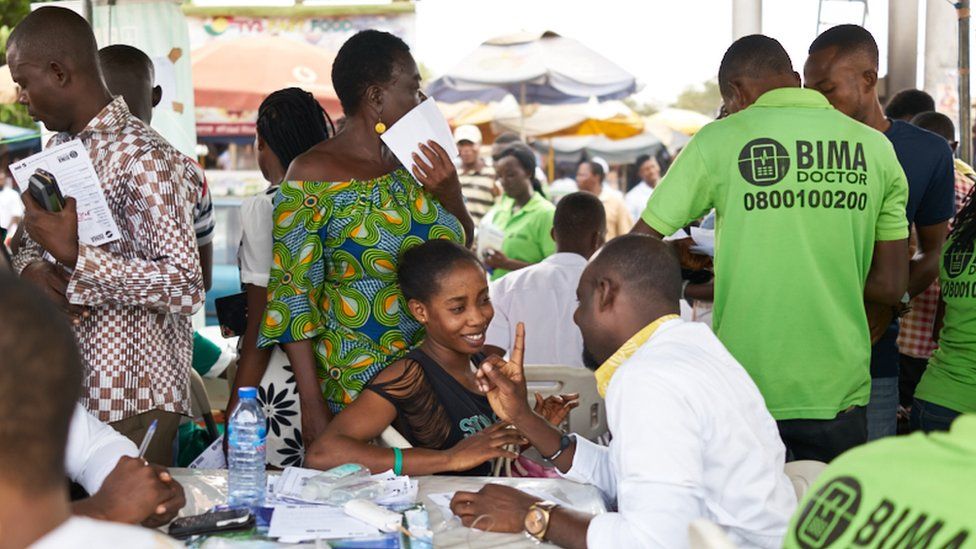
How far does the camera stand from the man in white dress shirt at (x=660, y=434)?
1902 millimetres

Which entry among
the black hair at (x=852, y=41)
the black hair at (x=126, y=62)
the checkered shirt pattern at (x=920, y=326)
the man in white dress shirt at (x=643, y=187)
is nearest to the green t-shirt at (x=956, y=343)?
the black hair at (x=852, y=41)

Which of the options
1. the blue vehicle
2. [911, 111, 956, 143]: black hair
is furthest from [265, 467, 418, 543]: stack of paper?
the blue vehicle

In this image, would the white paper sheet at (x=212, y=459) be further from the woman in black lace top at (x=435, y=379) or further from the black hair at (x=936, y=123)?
the black hair at (x=936, y=123)

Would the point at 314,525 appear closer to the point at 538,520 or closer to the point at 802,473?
the point at 538,520

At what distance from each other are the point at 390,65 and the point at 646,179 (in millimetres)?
8770

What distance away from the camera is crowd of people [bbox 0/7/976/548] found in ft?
6.72

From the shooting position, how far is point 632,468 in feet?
6.30

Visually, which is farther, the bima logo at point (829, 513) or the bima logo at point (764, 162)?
the bima logo at point (764, 162)

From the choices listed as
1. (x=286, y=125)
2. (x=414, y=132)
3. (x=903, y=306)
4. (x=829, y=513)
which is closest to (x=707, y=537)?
(x=829, y=513)

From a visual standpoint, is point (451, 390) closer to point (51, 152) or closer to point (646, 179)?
point (51, 152)

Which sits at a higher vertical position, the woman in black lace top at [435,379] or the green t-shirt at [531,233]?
the woman in black lace top at [435,379]

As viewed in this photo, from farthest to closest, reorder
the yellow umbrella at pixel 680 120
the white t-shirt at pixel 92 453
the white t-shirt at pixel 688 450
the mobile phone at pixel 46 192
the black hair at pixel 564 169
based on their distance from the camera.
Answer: the black hair at pixel 564 169 < the yellow umbrella at pixel 680 120 < the mobile phone at pixel 46 192 < the white t-shirt at pixel 92 453 < the white t-shirt at pixel 688 450

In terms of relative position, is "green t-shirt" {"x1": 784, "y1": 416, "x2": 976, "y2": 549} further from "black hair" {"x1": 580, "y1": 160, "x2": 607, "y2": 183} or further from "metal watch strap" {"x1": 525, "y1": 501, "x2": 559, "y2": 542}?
"black hair" {"x1": 580, "y1": 160, "x2": 607, "y2": 183}

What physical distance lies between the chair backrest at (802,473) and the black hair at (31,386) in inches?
62.1
